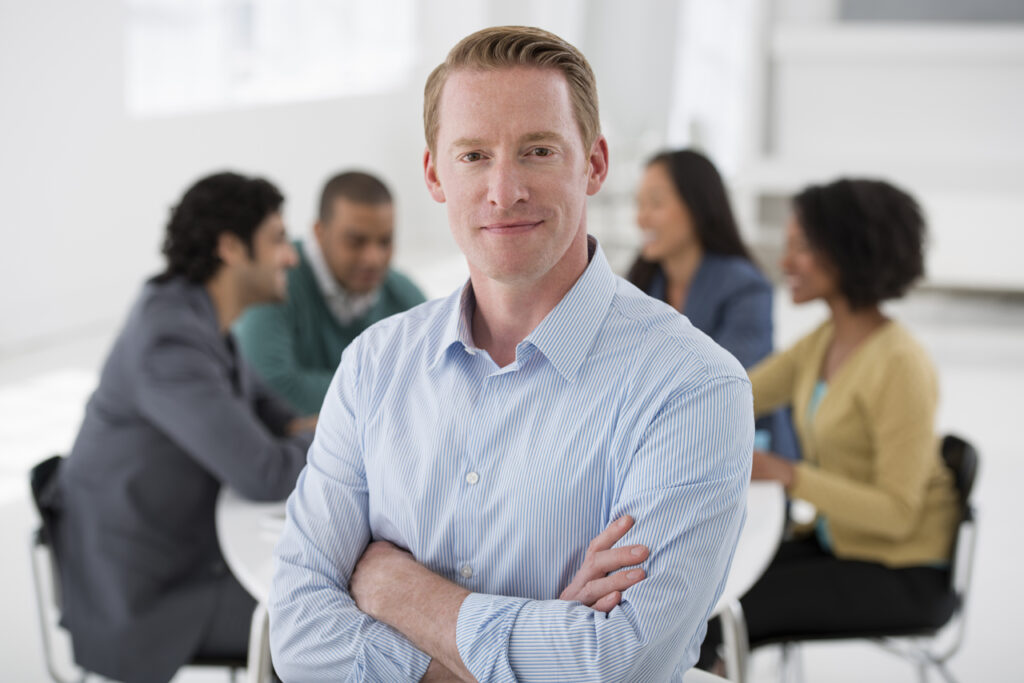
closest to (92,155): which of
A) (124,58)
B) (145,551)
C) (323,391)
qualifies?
(124,58)

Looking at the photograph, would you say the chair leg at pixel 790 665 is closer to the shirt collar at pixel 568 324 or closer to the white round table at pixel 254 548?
the white round table at pixel 254 548

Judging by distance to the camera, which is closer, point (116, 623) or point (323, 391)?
point (116, 623)

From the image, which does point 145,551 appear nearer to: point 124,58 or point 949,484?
point 949,484

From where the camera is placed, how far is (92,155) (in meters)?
6.45

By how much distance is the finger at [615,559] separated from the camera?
1.19 metres

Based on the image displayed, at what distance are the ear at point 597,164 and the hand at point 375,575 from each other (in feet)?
1.69

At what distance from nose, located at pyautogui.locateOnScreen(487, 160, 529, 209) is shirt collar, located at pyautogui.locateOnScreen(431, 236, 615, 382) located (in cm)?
15

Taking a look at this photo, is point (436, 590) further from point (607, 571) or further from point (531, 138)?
point (531, 138)

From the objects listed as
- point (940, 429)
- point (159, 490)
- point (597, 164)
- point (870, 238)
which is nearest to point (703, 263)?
point (870, 238)

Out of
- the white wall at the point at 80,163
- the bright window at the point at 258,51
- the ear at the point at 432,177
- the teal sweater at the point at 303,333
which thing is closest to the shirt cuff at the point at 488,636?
the ear at the point at 432,177

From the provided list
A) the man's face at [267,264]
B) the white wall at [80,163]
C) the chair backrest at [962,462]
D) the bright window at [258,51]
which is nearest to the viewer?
the chair backrest at [962,462]

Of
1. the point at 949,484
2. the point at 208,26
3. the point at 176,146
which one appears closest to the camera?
the point at 949,484

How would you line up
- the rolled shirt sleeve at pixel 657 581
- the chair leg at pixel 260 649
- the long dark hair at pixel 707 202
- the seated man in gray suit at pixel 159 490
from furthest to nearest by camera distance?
the long dark hair at pixel 707 202, the seated man in gray suit at pixel 159 490, the chair leg at pixel 260 649, the rolled shirt sleeve at pixel 657 581

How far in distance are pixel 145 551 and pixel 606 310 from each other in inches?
48.0
